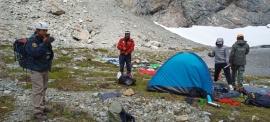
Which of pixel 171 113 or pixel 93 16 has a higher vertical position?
pixel 93 16

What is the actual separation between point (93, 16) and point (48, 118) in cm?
3938

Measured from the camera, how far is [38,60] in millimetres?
8102

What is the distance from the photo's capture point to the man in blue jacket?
25.6 ft

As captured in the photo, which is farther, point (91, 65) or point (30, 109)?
point (91, 65)

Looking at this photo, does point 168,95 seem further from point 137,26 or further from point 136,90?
point 137,26

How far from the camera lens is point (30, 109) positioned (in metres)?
9.09

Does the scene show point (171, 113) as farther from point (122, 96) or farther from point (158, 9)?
point (158, 9)

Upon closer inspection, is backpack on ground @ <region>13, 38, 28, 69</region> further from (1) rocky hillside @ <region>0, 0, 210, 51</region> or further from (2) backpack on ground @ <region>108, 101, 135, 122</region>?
(1) rocky hillside @ <region>0, 0, 210, 51</region>

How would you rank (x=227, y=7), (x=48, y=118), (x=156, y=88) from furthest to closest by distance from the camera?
(x=227, y=7) < (x=156, y=88) < (x=48, y=118)

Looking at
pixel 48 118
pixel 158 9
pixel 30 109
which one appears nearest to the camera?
pixel 48 118

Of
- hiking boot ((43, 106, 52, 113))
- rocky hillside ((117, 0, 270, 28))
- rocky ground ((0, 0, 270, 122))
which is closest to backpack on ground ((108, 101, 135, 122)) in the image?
rocky ground ((0, 0, 270, 122))

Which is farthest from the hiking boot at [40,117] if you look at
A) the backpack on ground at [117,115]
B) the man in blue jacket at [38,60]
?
the backpack on ground at [117,115]

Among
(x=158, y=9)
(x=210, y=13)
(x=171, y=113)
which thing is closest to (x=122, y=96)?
(x=171, y=113)

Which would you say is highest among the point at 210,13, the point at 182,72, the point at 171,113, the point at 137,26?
the point at 210,13
